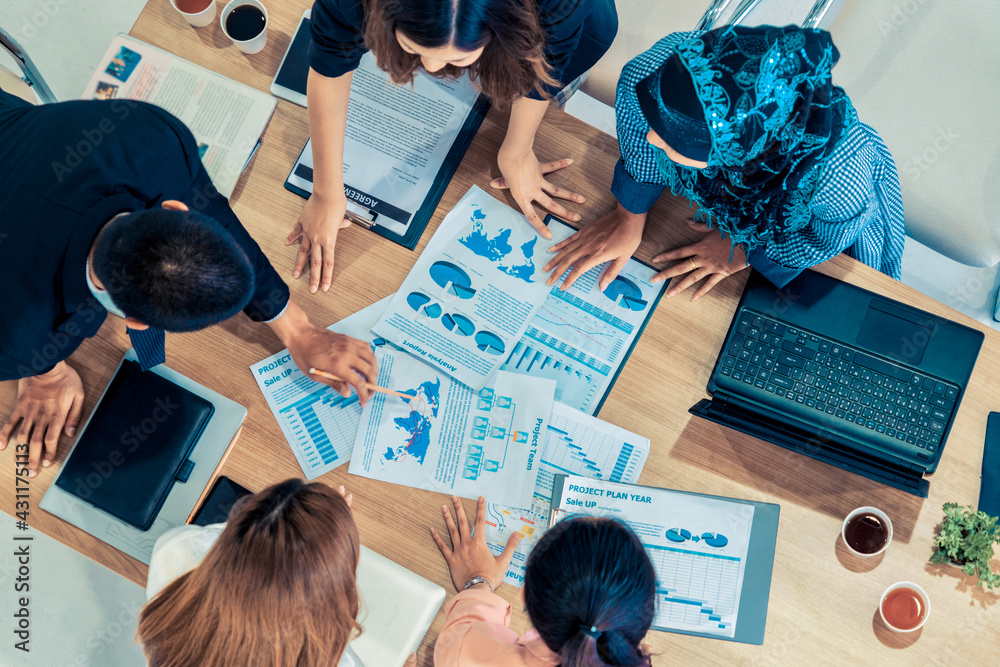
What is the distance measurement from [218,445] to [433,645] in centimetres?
47

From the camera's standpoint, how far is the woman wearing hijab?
0.75 m

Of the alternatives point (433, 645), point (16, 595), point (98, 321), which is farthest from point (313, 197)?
point (16, 595)

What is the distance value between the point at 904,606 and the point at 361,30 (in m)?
1.22

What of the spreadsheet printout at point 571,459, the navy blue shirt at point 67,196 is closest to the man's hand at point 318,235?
the navy blue shirt at point 67,196

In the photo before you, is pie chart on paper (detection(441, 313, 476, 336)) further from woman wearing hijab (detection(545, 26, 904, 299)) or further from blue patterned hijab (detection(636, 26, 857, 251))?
blue patterned hijab (detection(636, 26, 857, 251))

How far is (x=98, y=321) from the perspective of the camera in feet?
3.39

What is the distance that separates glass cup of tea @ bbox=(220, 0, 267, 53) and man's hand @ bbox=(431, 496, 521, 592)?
2.86ft

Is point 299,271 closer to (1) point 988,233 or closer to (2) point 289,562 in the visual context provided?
(2) point 289,562

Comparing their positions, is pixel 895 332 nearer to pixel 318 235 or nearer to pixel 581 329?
pixel 581 329

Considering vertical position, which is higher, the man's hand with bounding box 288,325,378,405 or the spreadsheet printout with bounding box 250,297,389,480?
the man's hand with bounding box 288,325,378,405

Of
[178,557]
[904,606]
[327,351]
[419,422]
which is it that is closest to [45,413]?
[178,557]

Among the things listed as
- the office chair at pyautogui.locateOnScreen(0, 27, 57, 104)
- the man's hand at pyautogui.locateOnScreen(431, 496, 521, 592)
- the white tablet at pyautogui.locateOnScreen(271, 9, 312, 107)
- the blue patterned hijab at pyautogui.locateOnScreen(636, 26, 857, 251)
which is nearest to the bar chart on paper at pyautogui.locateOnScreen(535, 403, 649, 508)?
the man's hand at pyautogui.locateOnScreen(431, 496, 521, 592)

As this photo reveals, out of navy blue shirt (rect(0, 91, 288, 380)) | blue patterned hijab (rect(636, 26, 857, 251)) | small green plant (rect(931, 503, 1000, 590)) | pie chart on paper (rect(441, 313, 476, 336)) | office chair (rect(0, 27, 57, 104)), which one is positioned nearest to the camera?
blue patterned hijab (rect(636, 26, 857, 251))

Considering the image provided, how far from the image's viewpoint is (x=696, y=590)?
1058 mm
